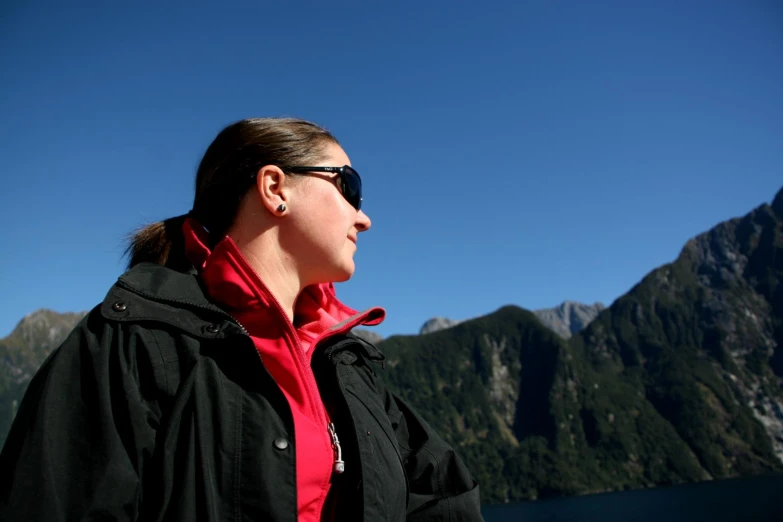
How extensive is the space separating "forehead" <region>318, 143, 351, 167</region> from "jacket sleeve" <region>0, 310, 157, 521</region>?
1471 mm

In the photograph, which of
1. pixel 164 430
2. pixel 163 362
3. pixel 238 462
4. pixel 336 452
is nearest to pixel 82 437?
pixel 164 430

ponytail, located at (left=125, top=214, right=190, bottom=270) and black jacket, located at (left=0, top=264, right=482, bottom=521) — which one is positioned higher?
ponytail, located at (left=125, top=214, right=190, bottom=270)

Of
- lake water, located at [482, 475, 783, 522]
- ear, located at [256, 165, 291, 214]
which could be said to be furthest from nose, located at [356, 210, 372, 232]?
lake water, located at [482, 475, 783, 522]

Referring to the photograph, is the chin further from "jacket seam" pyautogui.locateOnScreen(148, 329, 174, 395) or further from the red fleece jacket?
"jacket seam" pyautogui.locateOnScreen(148, 329, 174, 395)

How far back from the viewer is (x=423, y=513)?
9.60 ft

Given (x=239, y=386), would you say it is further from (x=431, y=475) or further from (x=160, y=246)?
(x=431, y=475)

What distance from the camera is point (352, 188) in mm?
3201

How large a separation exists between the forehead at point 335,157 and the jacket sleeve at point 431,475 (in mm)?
1353

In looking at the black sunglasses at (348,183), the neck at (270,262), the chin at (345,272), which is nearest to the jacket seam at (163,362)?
the neck at (270,262)

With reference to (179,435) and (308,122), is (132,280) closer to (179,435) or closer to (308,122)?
(179,435)

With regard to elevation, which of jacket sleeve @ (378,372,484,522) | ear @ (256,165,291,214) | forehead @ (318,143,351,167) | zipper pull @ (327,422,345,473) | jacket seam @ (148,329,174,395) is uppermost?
forehead @ (318,143,351,167)

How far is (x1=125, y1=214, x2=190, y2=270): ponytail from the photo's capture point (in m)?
2.90

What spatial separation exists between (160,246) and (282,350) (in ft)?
3.13

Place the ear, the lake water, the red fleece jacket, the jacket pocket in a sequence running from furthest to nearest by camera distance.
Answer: the lake water → the ear → the jacket pocket → the red fleece jacket
